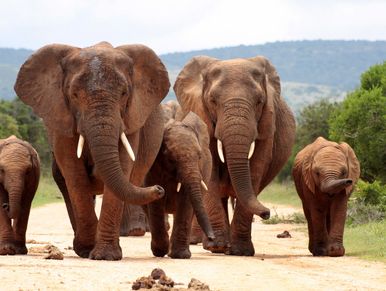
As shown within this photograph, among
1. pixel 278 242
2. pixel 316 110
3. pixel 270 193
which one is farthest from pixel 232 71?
pixel 316 110

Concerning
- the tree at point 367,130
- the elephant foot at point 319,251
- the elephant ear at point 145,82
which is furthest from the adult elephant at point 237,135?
the tree at point 367,130

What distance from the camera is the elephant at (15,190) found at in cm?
1340

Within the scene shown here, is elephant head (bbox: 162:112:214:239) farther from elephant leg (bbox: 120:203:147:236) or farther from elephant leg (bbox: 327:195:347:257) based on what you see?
elephant leg (bbox: 120:203:147:236)

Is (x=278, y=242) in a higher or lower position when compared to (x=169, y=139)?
lower

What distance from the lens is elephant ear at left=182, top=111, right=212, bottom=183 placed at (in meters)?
13.9

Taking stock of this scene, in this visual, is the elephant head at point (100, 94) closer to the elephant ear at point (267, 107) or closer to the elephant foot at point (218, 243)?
the elephant ear at point (267, 107)

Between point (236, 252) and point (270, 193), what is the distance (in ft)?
84.9

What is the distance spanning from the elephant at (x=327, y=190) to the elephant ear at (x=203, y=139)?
1.78 metres

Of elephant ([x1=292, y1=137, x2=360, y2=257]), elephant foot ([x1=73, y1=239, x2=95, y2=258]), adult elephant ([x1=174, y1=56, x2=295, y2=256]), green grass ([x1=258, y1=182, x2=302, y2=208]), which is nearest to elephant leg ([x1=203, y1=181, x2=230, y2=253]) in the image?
adult elephant ([x1=174, y1=56, x2=295, y2=256])

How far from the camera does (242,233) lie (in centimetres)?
1498

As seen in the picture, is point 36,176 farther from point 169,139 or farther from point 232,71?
point 232,71

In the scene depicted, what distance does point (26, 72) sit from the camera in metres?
13.1

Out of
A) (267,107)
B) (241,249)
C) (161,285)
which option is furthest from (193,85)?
(161,285)

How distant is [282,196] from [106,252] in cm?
2614
